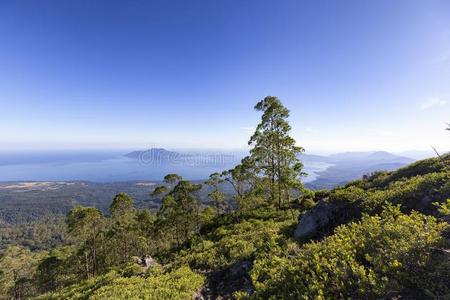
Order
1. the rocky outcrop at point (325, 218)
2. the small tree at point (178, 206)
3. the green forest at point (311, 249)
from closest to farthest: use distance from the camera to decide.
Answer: the green forest at point (311, 249) < the rocky outcrop at point (325, 218) < the small tree at point (178, 206)

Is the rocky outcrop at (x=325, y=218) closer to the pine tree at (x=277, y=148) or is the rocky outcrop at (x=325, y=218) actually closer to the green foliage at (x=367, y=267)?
the green foliage at (x=367, y=267)

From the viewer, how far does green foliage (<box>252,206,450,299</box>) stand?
14.7ft

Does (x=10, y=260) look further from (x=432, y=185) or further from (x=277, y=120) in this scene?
(x=432, y=185)

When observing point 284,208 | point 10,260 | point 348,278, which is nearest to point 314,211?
point 348,278

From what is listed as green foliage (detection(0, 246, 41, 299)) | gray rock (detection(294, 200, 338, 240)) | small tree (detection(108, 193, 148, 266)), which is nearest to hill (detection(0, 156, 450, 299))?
gray rock (detection(294, 200, 338, 240))

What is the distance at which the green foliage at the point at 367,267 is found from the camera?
4.48 metres

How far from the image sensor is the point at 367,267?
540 centimetres

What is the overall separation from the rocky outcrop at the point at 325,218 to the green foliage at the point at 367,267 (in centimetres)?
433

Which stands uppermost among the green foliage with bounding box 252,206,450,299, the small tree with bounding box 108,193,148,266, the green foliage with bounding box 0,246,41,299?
the green foliage with bounding box 252,206,450,299

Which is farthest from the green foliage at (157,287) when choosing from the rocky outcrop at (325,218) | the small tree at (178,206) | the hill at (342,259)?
the small tree at (178,206)

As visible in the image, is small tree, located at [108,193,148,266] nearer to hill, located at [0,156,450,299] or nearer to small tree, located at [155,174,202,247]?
small tree, located at [155,174,202,247]

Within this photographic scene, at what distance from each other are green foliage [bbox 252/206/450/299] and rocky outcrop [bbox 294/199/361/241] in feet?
14.2

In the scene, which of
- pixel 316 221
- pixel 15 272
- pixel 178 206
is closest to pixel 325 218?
pixel 316 221

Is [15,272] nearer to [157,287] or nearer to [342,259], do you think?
[157,287]
